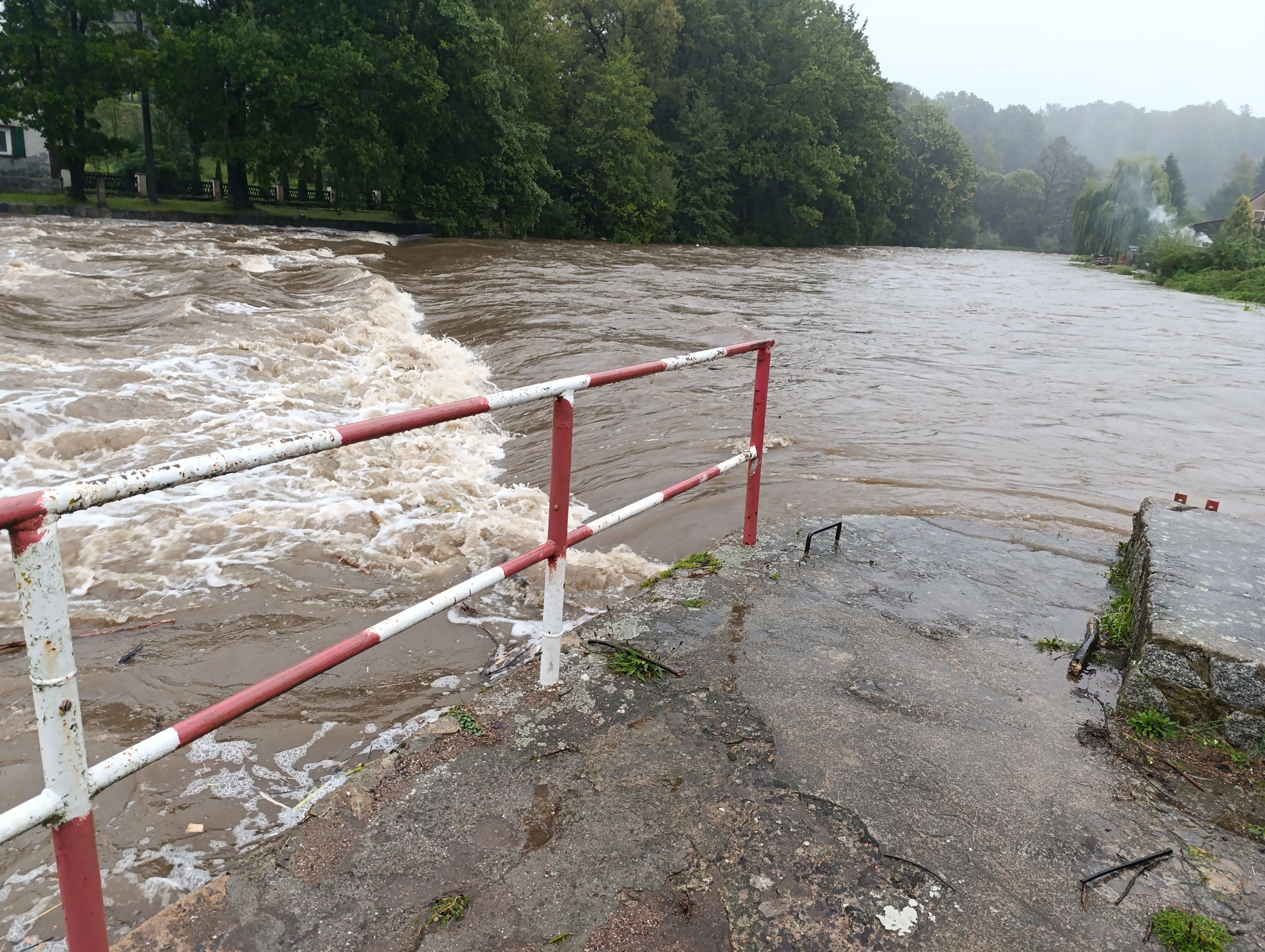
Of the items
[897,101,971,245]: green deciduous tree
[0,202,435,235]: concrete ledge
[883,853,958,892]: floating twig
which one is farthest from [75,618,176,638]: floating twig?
[897,101,971,245]: green deciduous tree

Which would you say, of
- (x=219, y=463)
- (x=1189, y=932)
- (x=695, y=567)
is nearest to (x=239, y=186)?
(x=695, y=567)

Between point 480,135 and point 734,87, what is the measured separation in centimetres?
2459

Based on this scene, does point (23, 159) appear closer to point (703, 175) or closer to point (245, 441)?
point (703, 175)

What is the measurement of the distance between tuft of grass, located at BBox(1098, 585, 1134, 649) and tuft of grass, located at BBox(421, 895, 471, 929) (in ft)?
8.82

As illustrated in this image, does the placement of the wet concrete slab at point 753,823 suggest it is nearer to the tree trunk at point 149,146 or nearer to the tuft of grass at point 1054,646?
the tuft of grass at point 1054,646

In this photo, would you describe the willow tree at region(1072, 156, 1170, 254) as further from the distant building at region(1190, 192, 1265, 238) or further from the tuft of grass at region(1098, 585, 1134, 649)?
the tuft of grass at region(1098, 585, 1134, 649)

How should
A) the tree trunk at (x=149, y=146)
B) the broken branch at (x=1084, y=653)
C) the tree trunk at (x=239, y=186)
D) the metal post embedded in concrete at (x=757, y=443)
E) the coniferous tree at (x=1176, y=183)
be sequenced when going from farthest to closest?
the coniferous tree at (x=1176, y=183)
the tree trunk at (x=239, y=186)
the tree trunk at (x=149, y=146)
the metal post embedded in concrete at (x=757, y=443)
the broken branch at (x=1084, y=653)

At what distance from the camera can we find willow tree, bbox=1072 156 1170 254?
53625mm

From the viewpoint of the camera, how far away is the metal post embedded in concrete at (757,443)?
12.4 ft

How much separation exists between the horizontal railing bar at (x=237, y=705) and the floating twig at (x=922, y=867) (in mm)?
1285

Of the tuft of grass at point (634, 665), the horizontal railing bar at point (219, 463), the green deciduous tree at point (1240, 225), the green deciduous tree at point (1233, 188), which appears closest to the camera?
the horizontal railing bar at point (219, 463)

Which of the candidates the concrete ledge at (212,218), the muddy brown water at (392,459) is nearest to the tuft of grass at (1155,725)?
the muddy brown water at (392,459)

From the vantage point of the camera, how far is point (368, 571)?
4848 millimetres

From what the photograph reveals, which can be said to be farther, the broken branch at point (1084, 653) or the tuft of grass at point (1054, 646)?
the tuft of grass at point (1054, 646)
